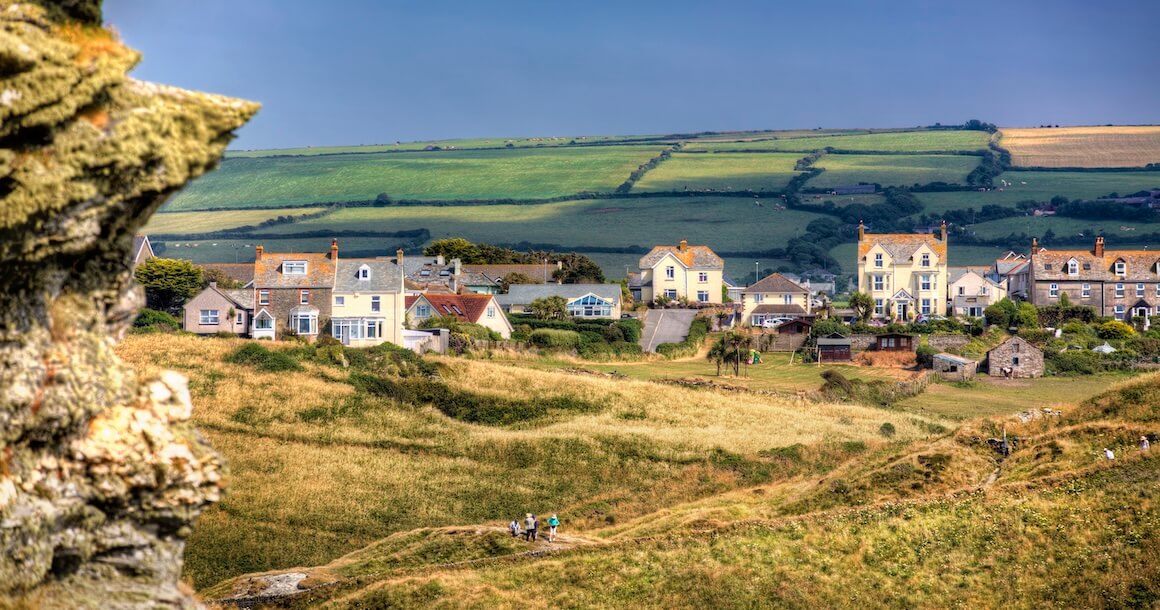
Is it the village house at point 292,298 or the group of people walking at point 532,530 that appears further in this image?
the village house at point 292,298

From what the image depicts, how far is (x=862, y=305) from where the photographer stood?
122m

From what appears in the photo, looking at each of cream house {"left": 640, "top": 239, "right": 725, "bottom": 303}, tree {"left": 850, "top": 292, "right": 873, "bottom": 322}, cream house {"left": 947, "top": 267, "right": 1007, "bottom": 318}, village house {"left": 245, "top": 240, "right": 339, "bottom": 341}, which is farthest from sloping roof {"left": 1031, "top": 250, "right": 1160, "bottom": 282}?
village house {"left": 245, "top": 240, "right": 339, "bottom": 341}

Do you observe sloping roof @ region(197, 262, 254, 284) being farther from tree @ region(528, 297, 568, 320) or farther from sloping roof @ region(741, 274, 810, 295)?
sloping roof @ region(741, 274, 810, 295)

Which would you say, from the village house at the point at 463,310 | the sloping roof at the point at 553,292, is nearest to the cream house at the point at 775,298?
the sloping roof at the point at 553,292

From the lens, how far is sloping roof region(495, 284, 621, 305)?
390 feet

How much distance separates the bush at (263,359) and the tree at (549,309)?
40169mm

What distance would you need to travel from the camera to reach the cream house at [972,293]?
130000 millimetres

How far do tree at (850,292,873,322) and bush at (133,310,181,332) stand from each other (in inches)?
2336

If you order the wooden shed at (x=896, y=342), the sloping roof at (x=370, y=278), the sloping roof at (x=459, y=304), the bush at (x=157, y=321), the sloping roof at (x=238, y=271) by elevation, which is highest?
the sloping roof at (x=238, y=271)

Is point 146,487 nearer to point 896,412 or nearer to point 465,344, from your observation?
point 896,412

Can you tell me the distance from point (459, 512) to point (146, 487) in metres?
38.0

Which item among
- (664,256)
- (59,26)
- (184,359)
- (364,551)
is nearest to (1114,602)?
(364,551)

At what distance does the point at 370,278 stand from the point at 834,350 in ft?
115

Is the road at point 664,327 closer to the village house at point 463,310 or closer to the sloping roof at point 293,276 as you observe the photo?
the village house at point 463,310
